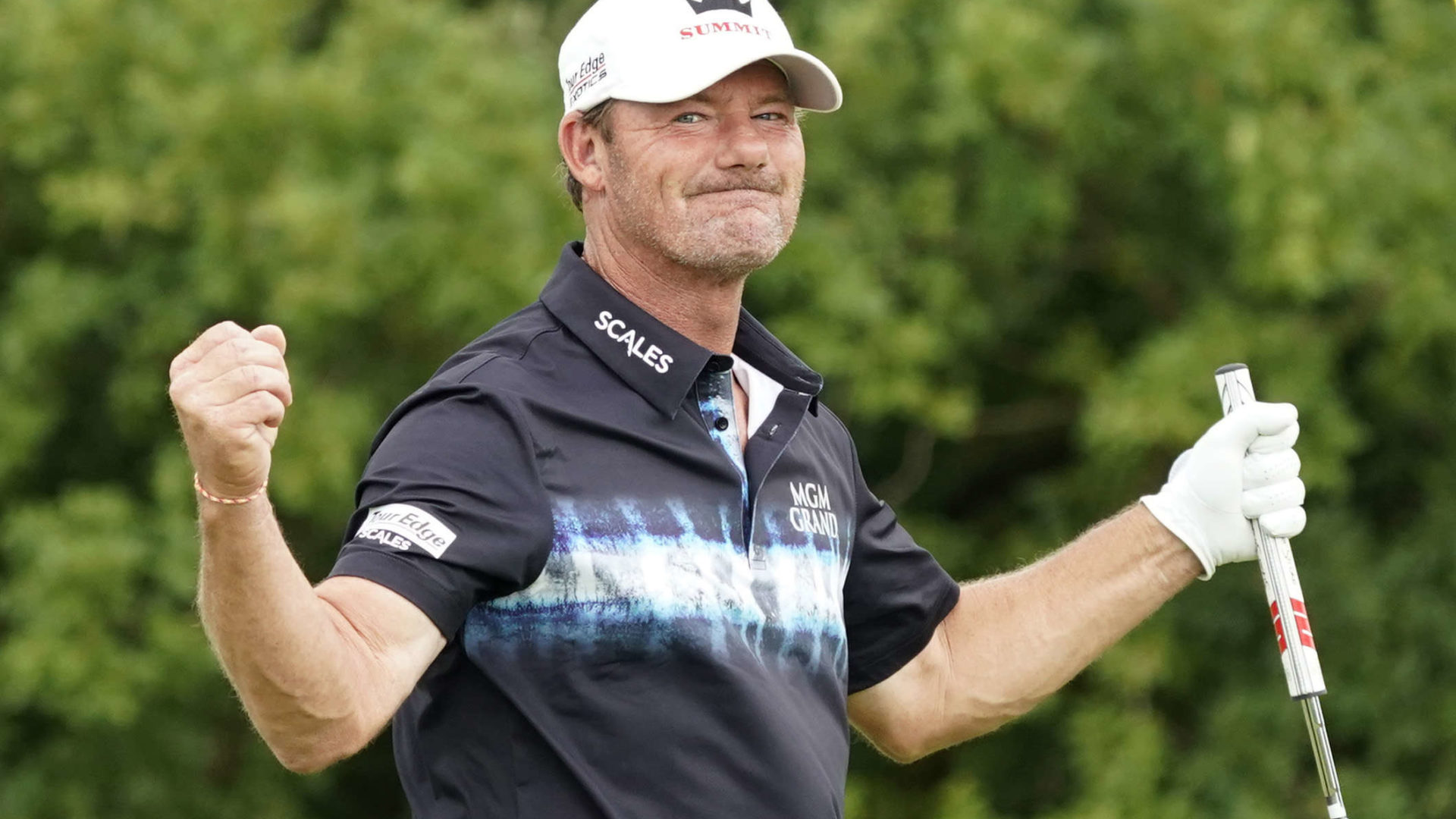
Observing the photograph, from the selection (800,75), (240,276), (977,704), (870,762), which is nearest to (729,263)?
(800,75)

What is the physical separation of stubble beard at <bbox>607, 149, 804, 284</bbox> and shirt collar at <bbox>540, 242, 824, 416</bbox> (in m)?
0.09

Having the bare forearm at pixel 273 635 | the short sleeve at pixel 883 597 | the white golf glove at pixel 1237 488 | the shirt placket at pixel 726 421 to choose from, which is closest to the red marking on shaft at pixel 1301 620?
the white golf glove at pixel 1237 488

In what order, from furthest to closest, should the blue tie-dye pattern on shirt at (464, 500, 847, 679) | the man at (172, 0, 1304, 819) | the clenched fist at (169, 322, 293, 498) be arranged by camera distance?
the blue tie-dye pattern on shirt at (464, 500, 847, 679) < the man at (172, 0, 1304, 819) < the clenched fist at (169, 322, 293, 498)

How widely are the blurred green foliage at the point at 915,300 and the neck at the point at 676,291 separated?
5.08m

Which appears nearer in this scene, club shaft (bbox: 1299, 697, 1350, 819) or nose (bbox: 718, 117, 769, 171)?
nose (bbox: 718, 117, 769, 171)

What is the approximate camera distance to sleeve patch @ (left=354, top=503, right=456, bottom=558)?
7.92ft

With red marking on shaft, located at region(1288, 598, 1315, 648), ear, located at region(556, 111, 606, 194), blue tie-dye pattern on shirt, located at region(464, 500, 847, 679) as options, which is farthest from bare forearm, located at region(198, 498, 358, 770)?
red marking on shaft, located at region(1288, 598, 1315, 648)

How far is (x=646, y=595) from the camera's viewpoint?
2.61m

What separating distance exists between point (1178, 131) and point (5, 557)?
5392 millimetres

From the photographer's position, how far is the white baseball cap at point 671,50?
2875 millimetres

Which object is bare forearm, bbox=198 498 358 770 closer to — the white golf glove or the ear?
the ear

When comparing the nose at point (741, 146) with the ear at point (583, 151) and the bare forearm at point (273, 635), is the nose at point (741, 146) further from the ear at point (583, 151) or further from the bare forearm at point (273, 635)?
the bare forearm at point (273, 635)

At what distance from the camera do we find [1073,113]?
862cm

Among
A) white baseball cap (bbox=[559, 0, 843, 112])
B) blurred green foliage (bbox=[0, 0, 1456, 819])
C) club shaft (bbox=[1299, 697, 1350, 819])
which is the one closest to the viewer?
white baseball cap (bbox=[559, 0, 843, 112])
